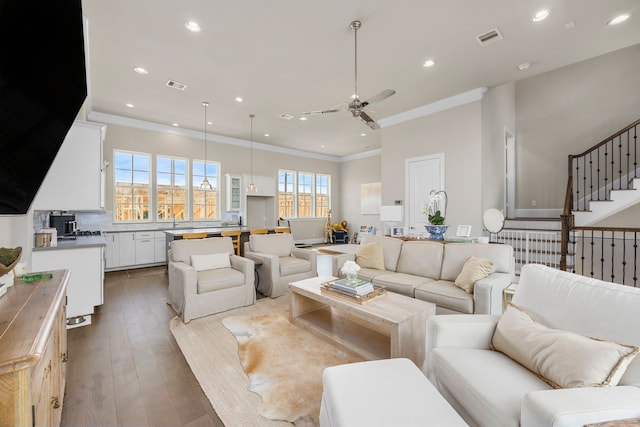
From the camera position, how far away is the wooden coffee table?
1.99 metres

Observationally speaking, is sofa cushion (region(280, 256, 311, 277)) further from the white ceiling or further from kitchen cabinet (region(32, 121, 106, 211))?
the white ceiling

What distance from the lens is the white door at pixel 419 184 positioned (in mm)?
5273

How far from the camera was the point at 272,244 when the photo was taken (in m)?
4.41

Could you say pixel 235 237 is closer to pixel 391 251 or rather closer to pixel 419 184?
pixel 391 251

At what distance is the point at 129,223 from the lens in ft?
19.8

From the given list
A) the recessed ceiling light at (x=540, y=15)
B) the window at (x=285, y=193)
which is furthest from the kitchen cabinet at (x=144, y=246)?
the recessed ceiling light at (x=540, y=15)

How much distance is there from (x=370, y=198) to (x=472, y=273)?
6.75 metres

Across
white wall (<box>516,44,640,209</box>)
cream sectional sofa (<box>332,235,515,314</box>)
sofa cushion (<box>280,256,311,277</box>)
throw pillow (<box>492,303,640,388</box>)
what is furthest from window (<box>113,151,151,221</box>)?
white wall (<box>516,44,640,209</box>)

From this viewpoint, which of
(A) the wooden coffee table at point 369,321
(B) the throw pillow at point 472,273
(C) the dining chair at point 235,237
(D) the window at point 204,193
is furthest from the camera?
(D) the window at point 204,193

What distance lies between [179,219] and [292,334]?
5.28 metres

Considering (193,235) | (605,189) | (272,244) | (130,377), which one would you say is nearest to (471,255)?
(272,244)

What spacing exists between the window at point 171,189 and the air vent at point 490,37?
6.56 m

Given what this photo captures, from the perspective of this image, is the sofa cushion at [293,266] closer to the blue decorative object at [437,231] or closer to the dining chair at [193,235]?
the dining chair at [193,235]

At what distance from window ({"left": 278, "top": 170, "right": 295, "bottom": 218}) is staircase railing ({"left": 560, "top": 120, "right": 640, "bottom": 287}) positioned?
696 cm
